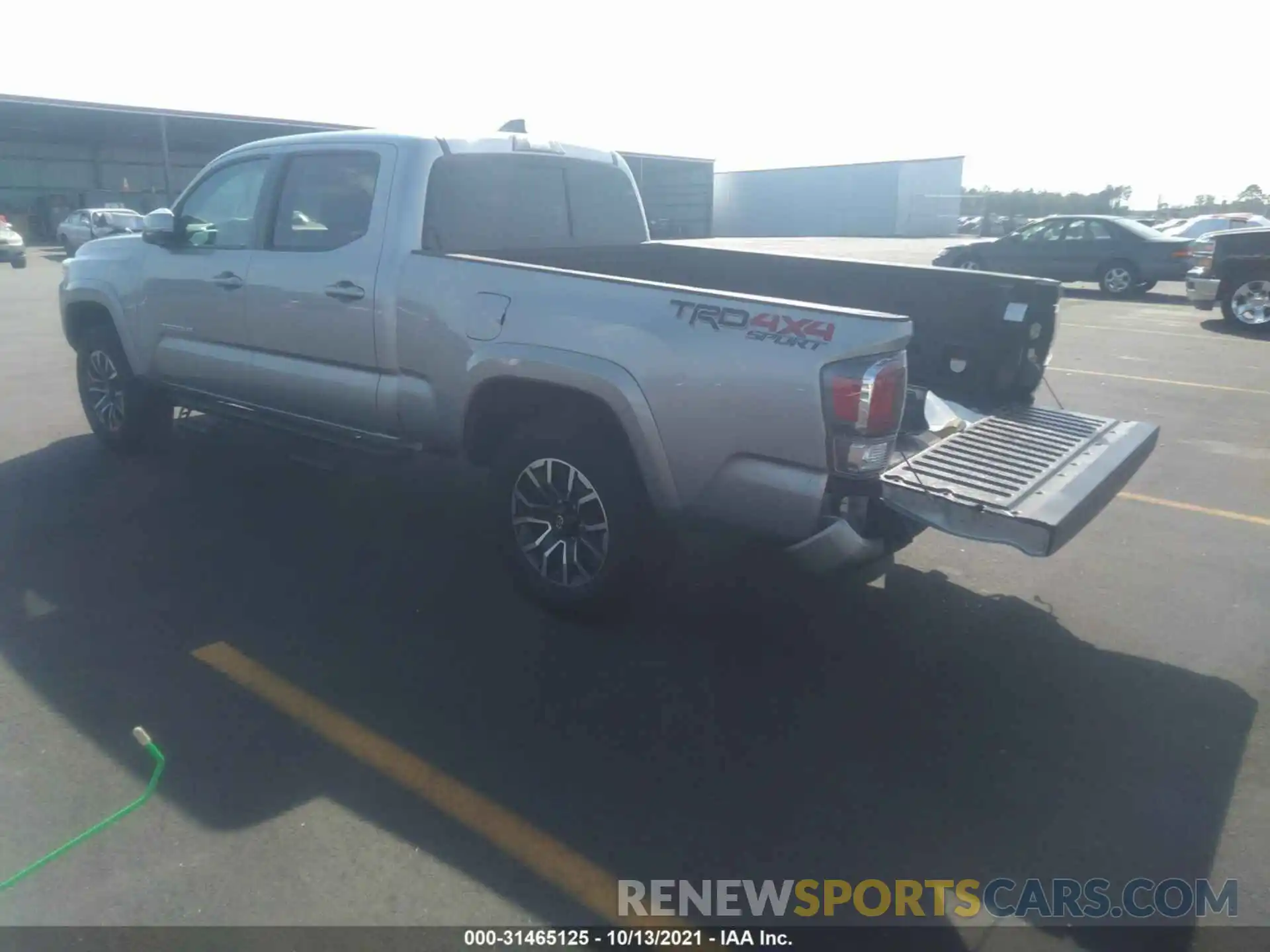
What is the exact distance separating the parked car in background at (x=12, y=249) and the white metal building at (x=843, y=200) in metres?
28.5

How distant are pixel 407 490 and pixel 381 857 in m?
3.77

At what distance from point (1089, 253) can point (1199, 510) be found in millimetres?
16331

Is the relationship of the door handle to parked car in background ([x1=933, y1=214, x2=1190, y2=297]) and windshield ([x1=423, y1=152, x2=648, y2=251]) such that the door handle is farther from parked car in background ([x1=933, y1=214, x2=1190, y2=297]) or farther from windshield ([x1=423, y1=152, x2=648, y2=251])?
parked car in background ([x1=933, y1=214, x2=1190, y2=297])

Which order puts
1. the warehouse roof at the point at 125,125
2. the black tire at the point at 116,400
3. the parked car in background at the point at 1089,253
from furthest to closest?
1. the warehouse roof at the point at 125,125
2. the parked car in background at the point at 1089,253
3. the black tire at the point at 116,400

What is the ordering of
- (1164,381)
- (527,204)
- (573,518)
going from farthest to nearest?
(1164,381), (527,204), (573,518)

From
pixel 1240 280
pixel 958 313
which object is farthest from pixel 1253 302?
pixel 958 313

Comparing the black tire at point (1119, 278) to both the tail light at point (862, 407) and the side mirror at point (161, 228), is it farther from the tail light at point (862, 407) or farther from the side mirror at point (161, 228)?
the tail light at point (862, 407)

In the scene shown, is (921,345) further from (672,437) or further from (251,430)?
(251,430)

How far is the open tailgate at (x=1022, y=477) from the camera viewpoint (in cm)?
358

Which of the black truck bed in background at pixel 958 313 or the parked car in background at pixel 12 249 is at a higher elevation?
the black truck bed in background at pixel 958 313

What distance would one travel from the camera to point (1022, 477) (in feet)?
13.0

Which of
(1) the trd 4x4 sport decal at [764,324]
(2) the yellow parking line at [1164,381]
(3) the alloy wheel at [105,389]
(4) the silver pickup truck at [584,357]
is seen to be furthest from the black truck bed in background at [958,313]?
(2) the yellow parking line at [1164,381]

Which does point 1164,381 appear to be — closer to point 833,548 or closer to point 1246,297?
point 1246,297

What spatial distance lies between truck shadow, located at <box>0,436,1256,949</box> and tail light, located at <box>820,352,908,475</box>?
39.4 inches
